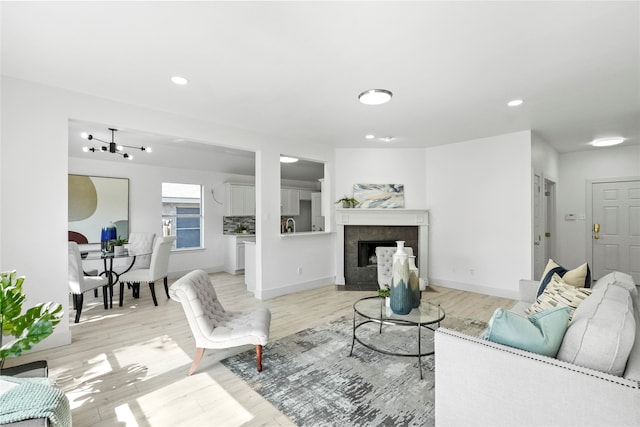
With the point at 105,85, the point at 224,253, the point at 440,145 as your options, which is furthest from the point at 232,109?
the point at 224,253

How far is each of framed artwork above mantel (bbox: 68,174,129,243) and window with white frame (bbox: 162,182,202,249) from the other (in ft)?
2.50

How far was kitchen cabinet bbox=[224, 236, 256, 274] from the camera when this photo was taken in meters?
6.56

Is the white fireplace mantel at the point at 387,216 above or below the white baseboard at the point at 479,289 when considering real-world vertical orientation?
above

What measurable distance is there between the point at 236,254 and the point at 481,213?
486cm

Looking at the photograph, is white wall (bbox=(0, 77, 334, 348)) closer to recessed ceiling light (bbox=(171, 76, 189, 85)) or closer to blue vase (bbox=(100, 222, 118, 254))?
recessed ceiling light (bbox=(171, 76, 189, 85))

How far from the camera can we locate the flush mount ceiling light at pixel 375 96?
117 inches

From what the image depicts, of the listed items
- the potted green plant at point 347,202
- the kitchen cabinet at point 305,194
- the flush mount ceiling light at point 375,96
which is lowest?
the potted green plant at point 347,202

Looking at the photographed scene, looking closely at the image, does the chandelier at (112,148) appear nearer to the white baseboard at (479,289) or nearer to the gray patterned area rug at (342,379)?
the gray patterned area rug at (342,379)

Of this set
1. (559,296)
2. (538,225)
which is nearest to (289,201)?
(538,225)

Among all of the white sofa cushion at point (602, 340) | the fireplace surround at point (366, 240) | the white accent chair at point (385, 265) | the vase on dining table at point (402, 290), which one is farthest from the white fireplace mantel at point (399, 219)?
the white sofa cushion at point (602, 340)

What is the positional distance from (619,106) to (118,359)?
5.91m

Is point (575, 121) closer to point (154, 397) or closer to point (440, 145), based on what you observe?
point (440, 145)

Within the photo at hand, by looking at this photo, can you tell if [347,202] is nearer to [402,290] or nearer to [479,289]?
[479,289]

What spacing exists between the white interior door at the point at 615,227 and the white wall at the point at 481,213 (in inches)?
103
